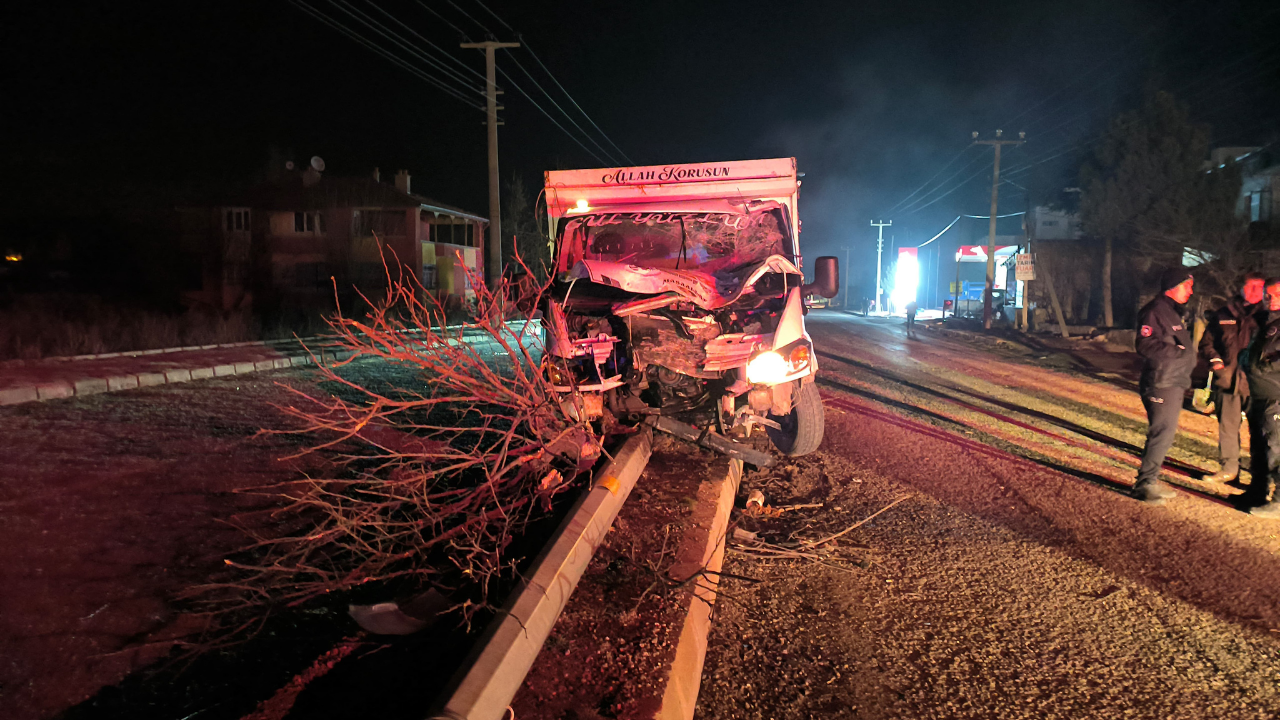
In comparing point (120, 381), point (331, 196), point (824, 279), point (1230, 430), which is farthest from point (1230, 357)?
point (331, 196)

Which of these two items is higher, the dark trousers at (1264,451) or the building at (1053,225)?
the building at (1053,225)

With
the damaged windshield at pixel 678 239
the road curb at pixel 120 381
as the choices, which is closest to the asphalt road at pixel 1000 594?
the damaged windshield at pixel 678 239

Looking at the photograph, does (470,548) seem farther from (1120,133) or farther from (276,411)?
(1120,133)

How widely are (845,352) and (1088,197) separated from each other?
46.1ft

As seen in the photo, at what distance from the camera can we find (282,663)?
3164 millimetres

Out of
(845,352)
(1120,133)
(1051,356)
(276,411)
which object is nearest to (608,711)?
(276,411)

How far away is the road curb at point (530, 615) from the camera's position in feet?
8.00

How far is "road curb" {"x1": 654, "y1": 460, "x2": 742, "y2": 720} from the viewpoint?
285cm

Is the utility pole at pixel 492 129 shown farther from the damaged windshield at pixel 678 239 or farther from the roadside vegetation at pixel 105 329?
the damaged windshield at pixel 678 239

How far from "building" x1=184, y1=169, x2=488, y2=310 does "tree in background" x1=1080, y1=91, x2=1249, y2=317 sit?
23.4 meters

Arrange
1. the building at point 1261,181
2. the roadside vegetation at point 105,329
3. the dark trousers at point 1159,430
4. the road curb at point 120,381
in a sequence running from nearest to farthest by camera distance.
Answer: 1. the dark trousers at point 1159,430
2. the road curb at point 120,381
3. the roadside vegetation at point 105,329
4. the building at point 1261,181

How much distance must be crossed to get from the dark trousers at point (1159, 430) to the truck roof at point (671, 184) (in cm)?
361

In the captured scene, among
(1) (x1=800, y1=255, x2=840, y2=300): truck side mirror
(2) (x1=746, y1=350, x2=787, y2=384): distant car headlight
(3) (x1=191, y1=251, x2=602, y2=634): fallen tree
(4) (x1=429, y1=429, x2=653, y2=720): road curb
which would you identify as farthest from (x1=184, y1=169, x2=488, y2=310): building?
(4) (x1=429, y1=429, x2=653, y2=720): road curb

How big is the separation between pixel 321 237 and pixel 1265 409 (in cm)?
3652
